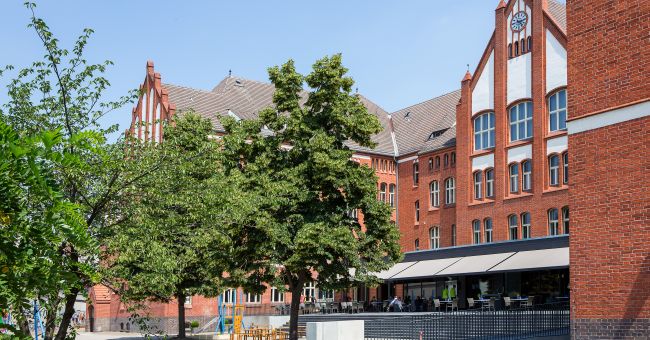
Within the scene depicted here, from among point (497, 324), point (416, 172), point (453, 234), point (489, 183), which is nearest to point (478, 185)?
point (489, 183)

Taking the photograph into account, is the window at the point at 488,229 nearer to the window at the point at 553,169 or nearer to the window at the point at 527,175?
the window at the point at 527,175

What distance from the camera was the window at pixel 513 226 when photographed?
47141 millimetres

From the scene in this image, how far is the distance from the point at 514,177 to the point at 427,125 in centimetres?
1342

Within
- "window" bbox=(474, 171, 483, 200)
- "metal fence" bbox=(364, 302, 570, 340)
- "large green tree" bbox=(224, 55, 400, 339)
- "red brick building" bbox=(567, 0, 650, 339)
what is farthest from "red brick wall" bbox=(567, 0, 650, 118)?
"window" bbox=(474, 171, 483, 200)

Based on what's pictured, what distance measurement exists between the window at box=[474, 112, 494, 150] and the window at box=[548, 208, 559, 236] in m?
6.15

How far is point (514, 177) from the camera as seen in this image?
4766 cm

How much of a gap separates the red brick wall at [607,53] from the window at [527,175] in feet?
98.5

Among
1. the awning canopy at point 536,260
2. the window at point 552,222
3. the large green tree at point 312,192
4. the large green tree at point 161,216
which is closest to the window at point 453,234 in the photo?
the window at point 552,222

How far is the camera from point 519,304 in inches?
1609

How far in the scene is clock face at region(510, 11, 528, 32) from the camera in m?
47.0

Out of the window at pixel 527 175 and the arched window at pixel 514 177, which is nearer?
the window at pixel 527 175

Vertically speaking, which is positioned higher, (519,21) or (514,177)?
(519,21)

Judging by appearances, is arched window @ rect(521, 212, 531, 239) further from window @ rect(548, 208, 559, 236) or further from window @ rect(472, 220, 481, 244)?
window @ rect(472, 220, 481, 244)

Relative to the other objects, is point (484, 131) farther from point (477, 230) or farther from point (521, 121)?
point (477, 230)
